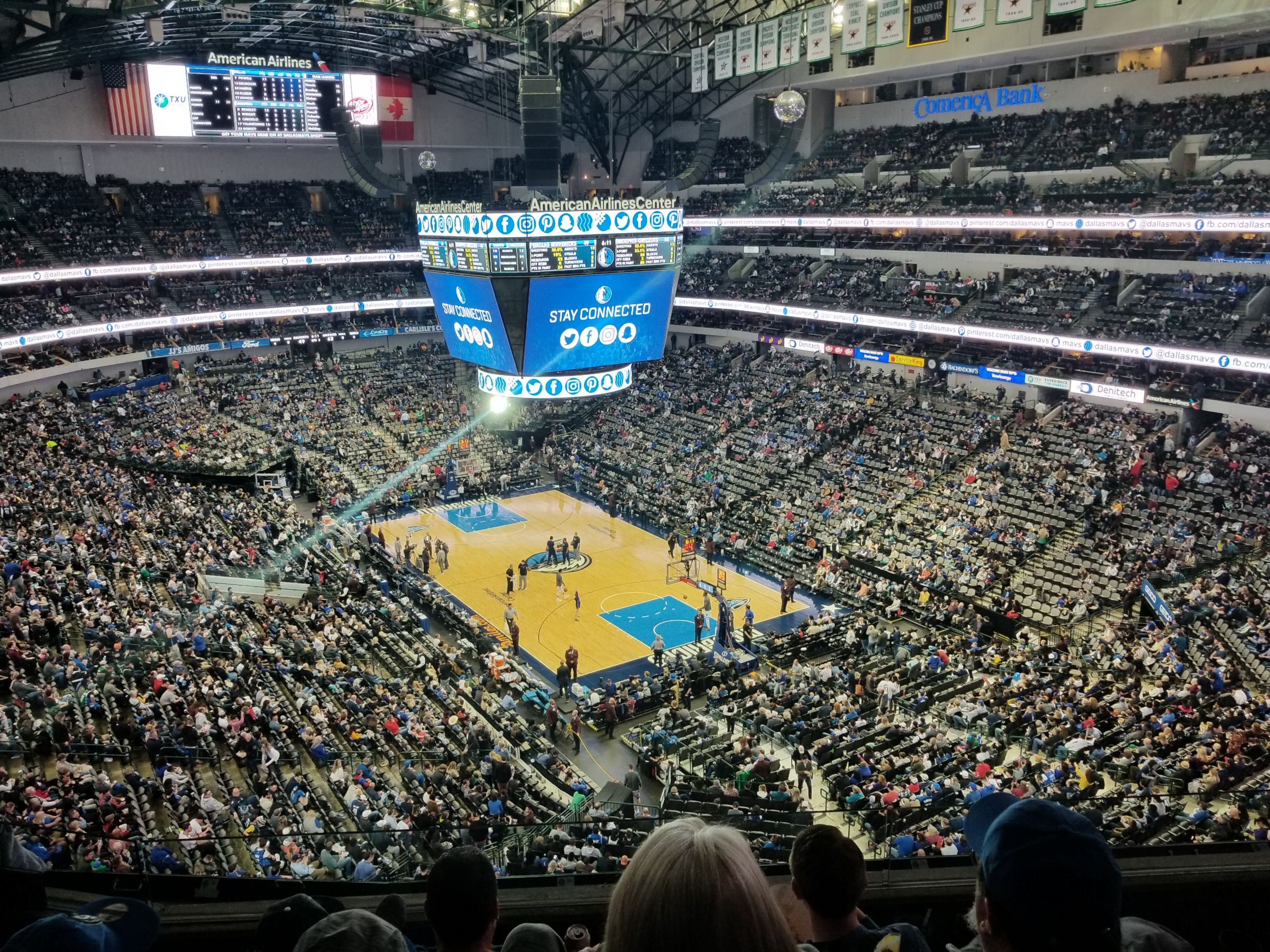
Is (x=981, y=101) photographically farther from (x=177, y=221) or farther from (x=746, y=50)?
(x=177, y=221)

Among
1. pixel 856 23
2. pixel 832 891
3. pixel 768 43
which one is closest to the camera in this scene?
pixel 832 891

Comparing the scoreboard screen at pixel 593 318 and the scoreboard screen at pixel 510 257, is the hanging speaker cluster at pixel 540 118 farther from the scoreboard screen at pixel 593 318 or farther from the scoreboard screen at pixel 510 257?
the scoreboard screen at pixel 593 318

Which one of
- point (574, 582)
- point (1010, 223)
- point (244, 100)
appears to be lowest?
point (574, 582)

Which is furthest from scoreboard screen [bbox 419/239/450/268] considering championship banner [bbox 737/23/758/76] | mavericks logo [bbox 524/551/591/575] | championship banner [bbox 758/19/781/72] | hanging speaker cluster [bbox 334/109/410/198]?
hanging speaker cluster [bbox 334/109/410/198]

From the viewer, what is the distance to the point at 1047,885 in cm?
184

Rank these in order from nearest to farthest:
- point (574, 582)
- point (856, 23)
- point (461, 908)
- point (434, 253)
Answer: point (461, 908)
point (434, 253)
point (574, 582)
point (856, 23)

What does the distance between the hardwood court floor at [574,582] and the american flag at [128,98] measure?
23.9 m

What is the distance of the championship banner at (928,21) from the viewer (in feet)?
97.2

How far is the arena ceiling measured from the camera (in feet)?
91.2

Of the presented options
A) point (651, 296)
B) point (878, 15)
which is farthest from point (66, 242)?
point (878, 15)

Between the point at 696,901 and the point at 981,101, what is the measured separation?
1793 inches

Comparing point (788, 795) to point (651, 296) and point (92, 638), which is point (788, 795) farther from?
point (651, 296)

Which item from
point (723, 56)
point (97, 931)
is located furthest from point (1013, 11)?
point (97, 931)

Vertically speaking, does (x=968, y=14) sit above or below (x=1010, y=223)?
above
